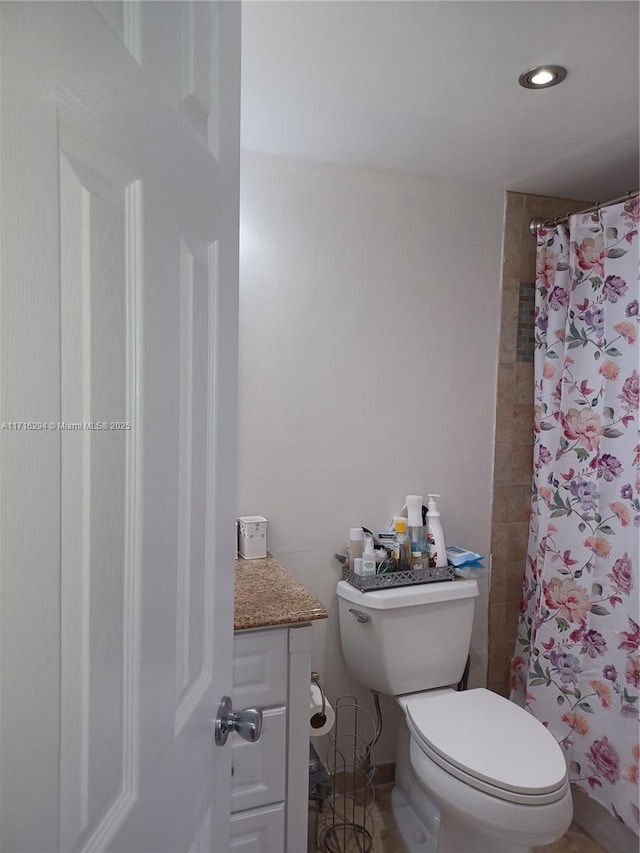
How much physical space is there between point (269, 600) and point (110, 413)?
3.39ft

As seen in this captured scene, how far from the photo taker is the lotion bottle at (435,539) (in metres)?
1.89

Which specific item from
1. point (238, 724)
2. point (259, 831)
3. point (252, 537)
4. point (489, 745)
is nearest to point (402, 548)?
point (252, 537)

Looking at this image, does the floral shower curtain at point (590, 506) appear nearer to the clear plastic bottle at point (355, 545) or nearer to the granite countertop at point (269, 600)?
the clear plastic bottle at point (355, 545)

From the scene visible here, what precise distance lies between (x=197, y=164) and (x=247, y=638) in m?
1.03

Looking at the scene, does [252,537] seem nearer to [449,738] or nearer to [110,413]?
[449,738]

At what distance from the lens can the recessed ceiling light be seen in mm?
1332

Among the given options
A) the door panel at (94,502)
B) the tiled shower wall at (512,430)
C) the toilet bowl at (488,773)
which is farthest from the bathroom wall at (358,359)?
the door panel at (94,502)

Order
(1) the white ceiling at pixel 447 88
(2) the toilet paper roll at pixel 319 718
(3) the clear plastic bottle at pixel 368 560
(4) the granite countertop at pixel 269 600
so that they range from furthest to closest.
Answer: (3) the clear plastic bottle at pixel 368 560 → (2) the toilet paper roll at pixel 319 718 → (4) the granite countertop at pixel 269 600 → (1) the white ceiling at pixel 447 88

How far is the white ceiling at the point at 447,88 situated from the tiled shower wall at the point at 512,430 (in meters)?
0.20

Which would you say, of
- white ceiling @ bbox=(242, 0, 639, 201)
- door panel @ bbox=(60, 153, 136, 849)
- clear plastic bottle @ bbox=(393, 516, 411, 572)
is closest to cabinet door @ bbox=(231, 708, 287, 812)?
clear plastic bottle @ bbox=(393, 516, 411, 572)

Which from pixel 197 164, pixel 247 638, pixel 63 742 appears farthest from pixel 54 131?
pixel 247 638

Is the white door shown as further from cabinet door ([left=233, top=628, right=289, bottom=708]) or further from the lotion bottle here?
the lotion bottle

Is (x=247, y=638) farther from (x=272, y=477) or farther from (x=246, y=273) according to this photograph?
(x=246, y=273)

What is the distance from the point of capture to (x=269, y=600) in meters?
1.39
